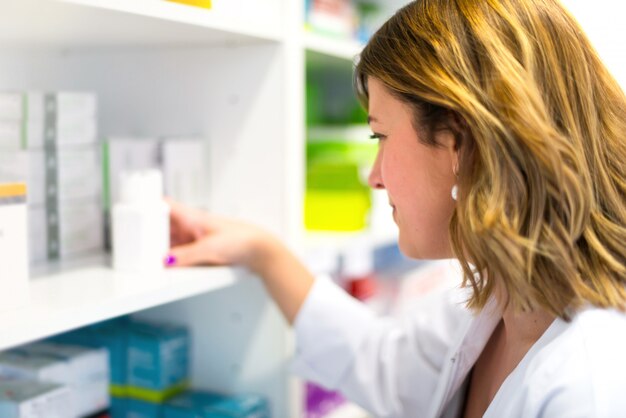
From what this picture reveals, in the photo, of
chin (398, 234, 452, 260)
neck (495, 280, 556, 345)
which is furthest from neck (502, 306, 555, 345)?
chin (398, 234, 452, 260)

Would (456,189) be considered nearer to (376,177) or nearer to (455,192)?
(455,192)

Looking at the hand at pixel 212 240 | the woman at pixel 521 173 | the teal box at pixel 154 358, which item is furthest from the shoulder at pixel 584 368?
the teal box at pixel 154 358

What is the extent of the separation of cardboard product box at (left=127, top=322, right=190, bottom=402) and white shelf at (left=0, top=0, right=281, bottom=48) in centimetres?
45

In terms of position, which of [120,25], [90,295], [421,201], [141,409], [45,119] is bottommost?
[141,409]

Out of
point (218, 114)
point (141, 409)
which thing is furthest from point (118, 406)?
point (218, 114)

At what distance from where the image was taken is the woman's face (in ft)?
2.82

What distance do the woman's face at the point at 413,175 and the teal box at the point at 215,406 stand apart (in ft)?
1.20

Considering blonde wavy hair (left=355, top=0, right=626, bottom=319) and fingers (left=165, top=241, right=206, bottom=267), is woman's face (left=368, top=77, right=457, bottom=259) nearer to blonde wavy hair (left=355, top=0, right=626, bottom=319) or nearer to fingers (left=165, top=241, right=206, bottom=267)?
blonde wavy hair (left=355, top=0, right=626, bottom=319)

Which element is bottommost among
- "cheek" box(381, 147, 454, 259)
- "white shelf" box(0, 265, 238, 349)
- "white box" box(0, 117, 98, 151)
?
"white shelf" box(0, 265, 238, 349)

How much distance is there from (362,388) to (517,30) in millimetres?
640

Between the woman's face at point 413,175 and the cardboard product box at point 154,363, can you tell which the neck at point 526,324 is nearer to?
the woman's face at point 413,175

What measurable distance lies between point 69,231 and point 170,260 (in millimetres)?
165

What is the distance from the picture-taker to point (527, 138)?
0.74 meters

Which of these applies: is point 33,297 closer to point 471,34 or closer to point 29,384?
point 29,384
